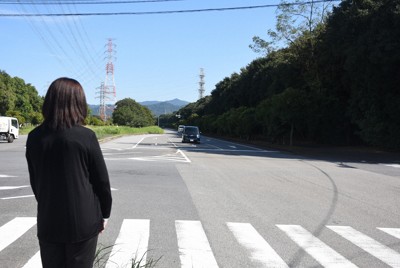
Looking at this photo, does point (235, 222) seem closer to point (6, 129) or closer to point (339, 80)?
point (6, 129)

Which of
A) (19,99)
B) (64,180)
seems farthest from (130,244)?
(19,99)

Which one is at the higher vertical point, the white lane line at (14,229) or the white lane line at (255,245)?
the white lane line at (255,245)

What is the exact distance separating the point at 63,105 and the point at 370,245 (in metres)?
5.10

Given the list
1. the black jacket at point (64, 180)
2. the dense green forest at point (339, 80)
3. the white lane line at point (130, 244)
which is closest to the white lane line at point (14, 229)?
the white lane line at point (130, 244)

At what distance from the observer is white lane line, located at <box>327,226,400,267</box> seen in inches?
219

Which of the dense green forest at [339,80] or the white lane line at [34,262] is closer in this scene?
the white lane line at [34,262]

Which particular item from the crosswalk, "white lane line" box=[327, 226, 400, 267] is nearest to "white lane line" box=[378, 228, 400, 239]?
the crosswalk

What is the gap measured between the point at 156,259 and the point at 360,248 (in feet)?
9.42

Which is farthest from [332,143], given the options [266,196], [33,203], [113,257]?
[113,257]

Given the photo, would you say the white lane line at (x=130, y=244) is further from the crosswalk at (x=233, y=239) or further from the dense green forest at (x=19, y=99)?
the dense green forest at (x=19, y=99)

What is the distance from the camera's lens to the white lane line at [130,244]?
5125 millimetres

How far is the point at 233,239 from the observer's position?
249 inches

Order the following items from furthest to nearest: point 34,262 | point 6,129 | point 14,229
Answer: point 6,129 < point 14,229 < point 34,262

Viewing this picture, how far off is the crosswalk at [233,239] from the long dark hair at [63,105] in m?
2.26
